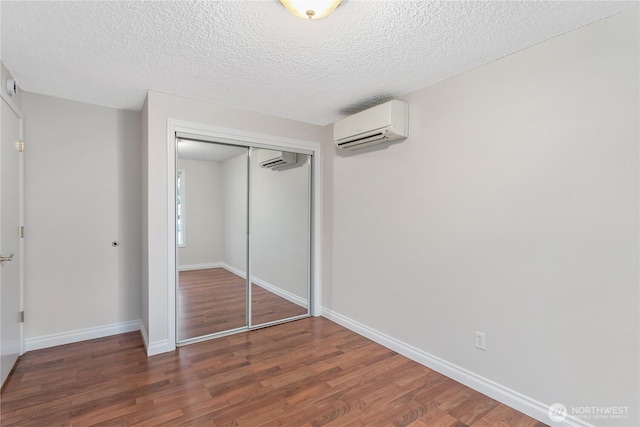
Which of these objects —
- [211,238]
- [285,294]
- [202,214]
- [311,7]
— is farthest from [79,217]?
[311,7]

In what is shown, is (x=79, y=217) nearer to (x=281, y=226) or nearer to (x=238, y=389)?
(x=281, y=226)

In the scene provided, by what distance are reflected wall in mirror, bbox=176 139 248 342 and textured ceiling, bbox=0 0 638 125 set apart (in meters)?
0.74

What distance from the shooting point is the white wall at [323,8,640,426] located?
5.51 ft

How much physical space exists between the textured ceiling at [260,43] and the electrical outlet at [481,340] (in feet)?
6.70

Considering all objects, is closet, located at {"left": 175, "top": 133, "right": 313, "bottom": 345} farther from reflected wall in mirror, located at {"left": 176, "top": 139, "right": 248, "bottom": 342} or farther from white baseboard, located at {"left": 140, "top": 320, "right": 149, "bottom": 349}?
white baseboard, located at {"left": 140, "top": 320, "right": 149, "bottom": 349}

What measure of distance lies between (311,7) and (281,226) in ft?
8.62

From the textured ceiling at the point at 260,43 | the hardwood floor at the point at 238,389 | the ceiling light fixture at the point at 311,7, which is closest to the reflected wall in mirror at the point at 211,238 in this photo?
the hardwood floor at the point at 238,389

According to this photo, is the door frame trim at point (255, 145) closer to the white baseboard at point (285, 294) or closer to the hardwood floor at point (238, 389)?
the white baseboard at point (285, 294)

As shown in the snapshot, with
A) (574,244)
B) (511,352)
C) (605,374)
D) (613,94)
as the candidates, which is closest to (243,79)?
(613,94)

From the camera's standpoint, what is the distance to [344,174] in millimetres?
3600

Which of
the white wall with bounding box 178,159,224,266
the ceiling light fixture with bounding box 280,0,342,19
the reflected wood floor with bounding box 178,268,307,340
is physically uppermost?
the ceiling light fixture with bounding box 280,0,342,19

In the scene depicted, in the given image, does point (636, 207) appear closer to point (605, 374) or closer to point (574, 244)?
point (574, 244)

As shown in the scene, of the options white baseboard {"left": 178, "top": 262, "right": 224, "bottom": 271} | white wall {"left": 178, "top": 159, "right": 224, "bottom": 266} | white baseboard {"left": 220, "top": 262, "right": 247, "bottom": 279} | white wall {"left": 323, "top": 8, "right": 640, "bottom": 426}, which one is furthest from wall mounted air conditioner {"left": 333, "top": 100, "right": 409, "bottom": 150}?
white baseboard {"left": 178, "top": 262, "right": 224, "bottom": 271}

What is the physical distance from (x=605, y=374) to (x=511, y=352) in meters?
0.49
